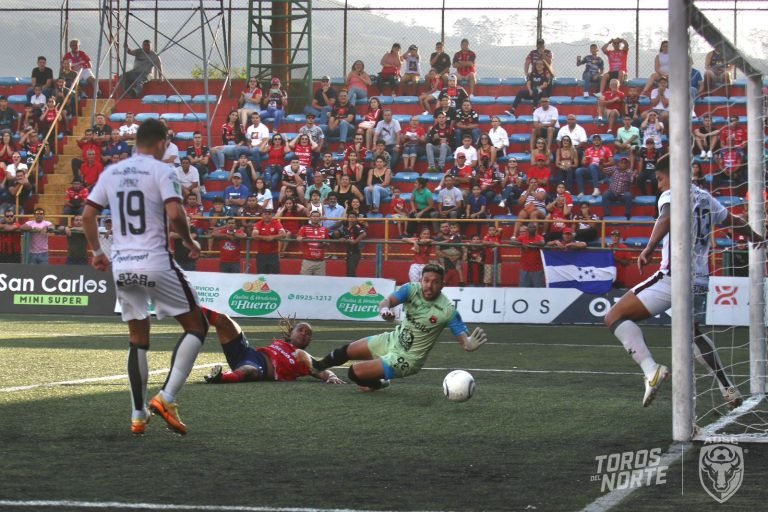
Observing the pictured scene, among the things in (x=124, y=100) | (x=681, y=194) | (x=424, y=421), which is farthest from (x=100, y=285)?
(x=681, y=194)

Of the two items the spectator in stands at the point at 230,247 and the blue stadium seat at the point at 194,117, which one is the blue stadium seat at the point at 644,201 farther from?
the blue stadium seat at the point at 194,117

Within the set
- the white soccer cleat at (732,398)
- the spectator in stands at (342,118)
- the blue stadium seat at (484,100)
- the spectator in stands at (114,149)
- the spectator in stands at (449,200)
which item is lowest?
the white soccer cleat at (732,398)

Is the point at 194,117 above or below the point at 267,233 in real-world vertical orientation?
above

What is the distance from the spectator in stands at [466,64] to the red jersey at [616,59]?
3.35 m

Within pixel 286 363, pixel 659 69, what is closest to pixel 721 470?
pixel 286 363

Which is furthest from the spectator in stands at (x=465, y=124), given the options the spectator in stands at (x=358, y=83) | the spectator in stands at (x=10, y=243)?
the spectator in stands at (x=10, y=243)

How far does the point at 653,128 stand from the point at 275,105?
9.23m

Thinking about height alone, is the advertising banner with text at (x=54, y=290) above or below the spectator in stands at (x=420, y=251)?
below

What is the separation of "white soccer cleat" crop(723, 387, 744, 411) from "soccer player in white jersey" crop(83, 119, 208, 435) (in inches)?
174

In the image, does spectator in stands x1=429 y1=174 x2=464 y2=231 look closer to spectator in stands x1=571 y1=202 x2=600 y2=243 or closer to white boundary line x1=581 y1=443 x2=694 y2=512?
spectator in stands x1=571 y1=202 x2=600 y2=243

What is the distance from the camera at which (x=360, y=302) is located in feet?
73.5

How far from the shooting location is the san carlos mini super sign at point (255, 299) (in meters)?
22.8

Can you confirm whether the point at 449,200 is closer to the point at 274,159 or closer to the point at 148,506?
the point at 274,159

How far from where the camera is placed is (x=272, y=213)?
81.4 ft
